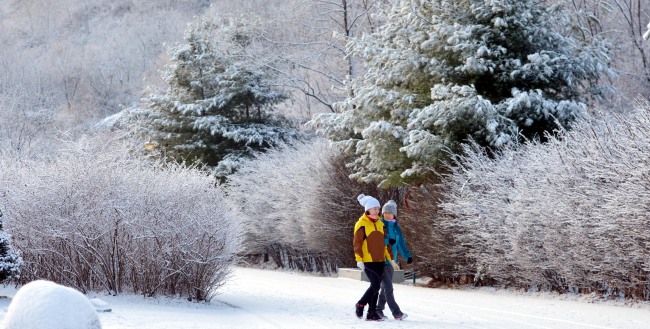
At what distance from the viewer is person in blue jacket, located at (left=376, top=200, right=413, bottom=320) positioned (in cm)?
1262

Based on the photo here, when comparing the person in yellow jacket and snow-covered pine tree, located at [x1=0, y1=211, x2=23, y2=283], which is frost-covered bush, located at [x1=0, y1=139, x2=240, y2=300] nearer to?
snow-covered pine tree, located at [x1=0, y1=211, x2=23, y2=283]

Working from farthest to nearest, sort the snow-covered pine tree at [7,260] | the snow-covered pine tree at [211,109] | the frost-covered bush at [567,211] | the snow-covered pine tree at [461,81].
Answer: the snow-covered pine tree at [211,109] → the snow-covered pine tree at [461,81] → the snow-covered pine tree at [7,260] → the frost-covered bush at [567,211]

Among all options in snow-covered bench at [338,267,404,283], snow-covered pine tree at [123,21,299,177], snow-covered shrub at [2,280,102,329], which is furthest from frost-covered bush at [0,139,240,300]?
snow-covered pine tree at [123,21,299,177]

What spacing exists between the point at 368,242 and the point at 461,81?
44.6 ft

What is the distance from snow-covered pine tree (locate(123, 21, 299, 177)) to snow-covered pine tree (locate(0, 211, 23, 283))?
26.8m

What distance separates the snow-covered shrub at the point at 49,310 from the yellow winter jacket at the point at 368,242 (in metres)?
5.23

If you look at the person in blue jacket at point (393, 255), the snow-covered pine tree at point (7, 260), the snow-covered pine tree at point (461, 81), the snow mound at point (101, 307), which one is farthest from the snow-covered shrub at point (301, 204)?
the person in blue jacket at point (393, 255)

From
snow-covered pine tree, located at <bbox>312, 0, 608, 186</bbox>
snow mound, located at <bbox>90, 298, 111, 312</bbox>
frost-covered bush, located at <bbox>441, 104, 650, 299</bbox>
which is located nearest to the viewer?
snow mound, located at <bbox>90, 298, 111, 312</bbox>

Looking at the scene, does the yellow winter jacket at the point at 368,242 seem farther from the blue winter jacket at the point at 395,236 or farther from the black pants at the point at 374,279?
the blue winter jacket at the point at 395,236

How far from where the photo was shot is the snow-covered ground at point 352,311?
488 inches

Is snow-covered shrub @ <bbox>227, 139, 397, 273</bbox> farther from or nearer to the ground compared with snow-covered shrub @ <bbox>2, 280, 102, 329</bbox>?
farther from the ground

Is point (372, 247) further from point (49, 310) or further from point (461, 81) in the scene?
point (461, 81)

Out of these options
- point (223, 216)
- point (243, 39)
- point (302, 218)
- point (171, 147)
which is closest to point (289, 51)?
point (243, 39)

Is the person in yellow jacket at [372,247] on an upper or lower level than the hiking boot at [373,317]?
upper
